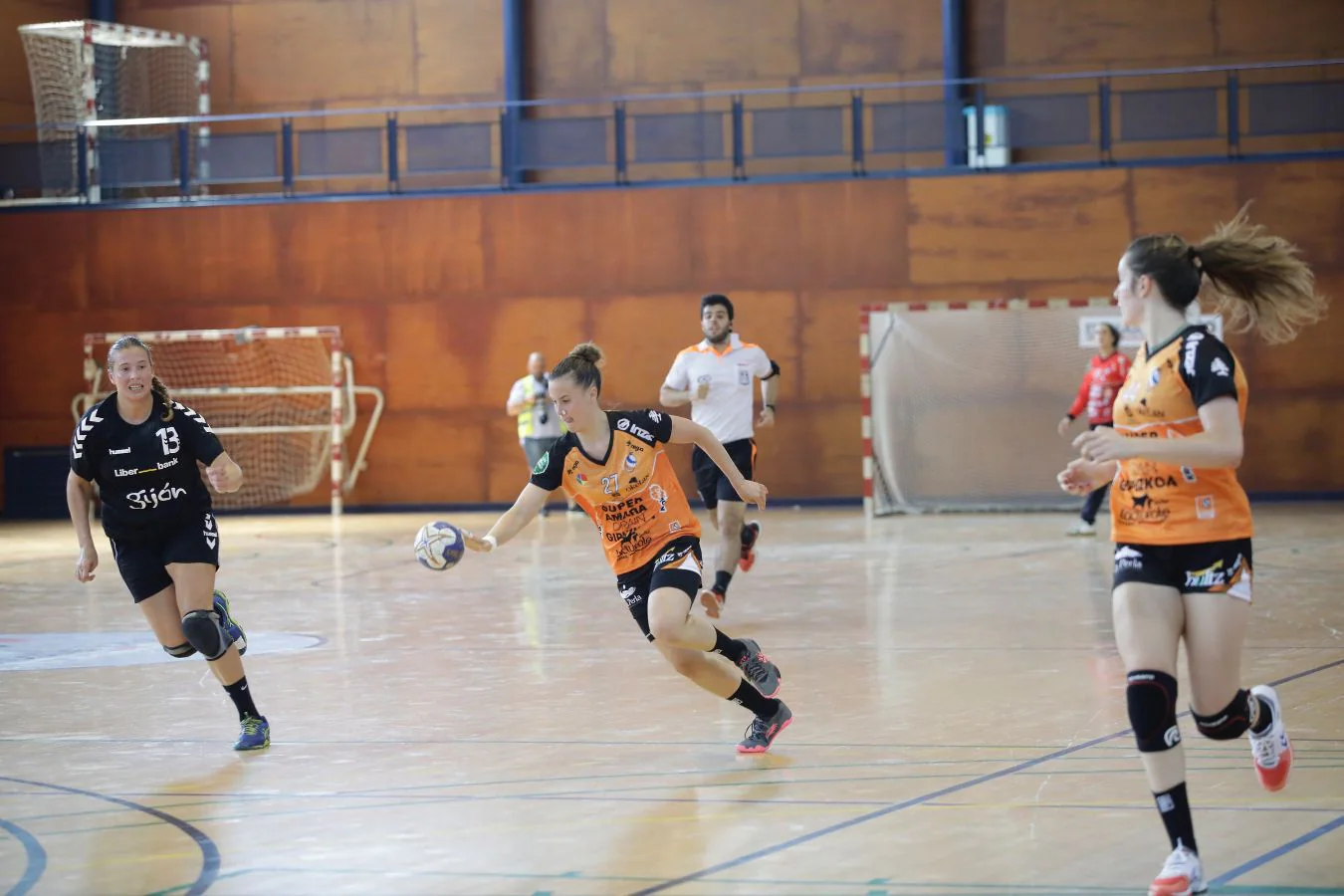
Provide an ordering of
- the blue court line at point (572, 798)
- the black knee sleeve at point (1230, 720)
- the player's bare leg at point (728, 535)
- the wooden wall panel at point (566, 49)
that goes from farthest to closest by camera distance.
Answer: the wooden wall panel at point (566, 49) → the player's bare leg at point (728, 535) → the blue court line at point (572, 798) → the black knee sleeve at point (1230, 720)

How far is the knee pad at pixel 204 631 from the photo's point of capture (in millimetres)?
6836

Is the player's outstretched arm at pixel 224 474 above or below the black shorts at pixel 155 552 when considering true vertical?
above

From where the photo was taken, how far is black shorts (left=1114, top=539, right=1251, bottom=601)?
15.4 feet

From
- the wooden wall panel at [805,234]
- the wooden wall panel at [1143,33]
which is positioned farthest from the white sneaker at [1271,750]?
the wooden wall panel at [1143,33]

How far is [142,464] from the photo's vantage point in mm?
7000

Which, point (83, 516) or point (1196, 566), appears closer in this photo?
point (1196, 566)

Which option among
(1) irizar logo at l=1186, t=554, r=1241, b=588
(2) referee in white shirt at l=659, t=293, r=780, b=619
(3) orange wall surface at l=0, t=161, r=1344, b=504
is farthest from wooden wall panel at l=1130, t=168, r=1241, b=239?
(1) irizar logo at l=1186, t=554, r=1241, b=588

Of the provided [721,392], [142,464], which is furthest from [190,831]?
[721,392]

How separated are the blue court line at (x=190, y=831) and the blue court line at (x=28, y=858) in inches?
16.7

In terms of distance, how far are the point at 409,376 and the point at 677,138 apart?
5.23 metres

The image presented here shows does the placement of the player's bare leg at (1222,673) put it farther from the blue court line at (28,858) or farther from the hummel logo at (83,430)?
the hummel logo at (83,430)

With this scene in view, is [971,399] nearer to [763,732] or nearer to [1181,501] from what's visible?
[763,732]

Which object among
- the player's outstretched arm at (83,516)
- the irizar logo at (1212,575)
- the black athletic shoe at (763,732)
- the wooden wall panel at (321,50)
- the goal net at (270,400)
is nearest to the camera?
the irizar logo at (1212,575)

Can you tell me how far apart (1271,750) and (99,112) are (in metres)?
22.4
